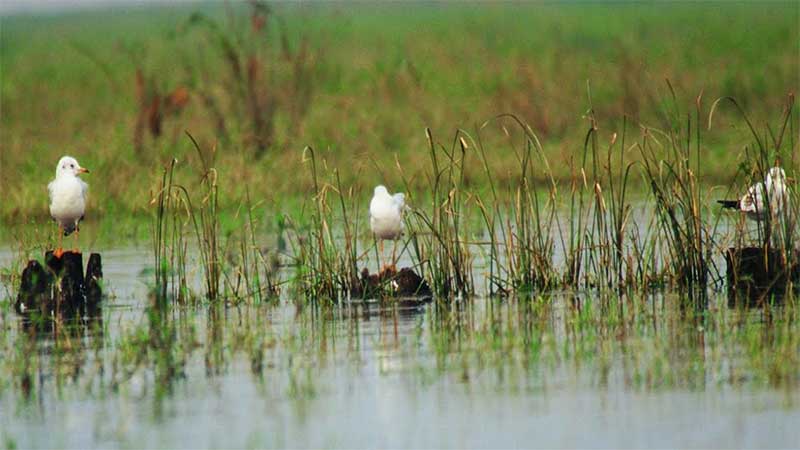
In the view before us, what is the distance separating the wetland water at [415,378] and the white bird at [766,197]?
79cm

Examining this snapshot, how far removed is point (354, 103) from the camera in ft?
105

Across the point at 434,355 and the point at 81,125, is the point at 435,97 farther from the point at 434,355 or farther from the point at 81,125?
the point at 434,355

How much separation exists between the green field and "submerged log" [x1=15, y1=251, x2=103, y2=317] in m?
1.03

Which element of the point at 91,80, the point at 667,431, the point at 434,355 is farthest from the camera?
the point at 91,80

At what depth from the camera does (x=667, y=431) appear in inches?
314

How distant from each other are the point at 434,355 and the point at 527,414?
1.69 m

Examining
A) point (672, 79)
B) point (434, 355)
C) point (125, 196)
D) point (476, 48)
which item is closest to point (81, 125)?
point (672, 79)

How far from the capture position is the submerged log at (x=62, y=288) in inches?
477

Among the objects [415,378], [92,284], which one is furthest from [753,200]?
[92,284]

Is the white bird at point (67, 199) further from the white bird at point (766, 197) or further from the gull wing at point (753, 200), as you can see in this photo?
the gull wing at point (753, 200)

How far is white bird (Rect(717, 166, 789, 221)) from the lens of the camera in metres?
11.6

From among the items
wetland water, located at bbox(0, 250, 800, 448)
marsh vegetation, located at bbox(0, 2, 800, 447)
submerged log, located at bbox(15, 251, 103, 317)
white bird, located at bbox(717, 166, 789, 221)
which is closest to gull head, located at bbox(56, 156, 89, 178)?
marsh vegetation, located at bbox(0, 2, 800, 447)

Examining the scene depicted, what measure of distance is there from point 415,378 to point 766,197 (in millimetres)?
3372

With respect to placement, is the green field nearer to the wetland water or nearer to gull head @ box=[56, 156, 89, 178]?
gull head @ box=[56, 156, 89, 178]
